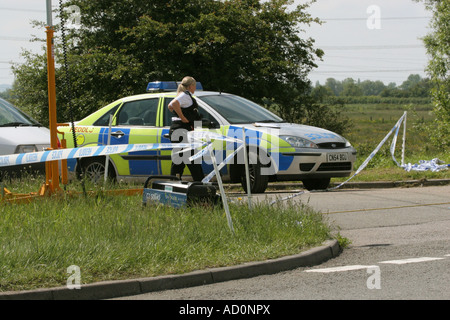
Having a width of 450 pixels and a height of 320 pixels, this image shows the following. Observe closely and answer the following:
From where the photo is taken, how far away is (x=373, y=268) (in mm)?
6344

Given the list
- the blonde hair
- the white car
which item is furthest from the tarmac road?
the white car

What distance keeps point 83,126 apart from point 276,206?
565 centimetres

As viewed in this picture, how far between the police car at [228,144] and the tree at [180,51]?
13.7 metres

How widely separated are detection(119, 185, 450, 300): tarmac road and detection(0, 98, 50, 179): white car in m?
4.55

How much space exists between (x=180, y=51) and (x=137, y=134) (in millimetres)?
16056

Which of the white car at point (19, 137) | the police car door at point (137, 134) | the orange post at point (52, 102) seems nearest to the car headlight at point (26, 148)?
the white car at point (19, 137)

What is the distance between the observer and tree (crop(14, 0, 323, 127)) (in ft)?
88.4

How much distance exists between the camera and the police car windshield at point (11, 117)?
12344 millimetres

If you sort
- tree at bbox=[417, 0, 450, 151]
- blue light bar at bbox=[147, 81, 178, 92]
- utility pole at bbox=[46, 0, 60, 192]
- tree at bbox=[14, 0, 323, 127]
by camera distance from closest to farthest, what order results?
utility pole at bbox=[46, 0, 60, 192]
blue light bar at bbox=[147, 81, 178, 92]
tree at bbox=[14, 0, 323, 127]
tree at bbox=[417, 0, 450, 151]

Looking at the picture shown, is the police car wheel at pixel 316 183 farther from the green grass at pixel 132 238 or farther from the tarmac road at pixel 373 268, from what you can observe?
the green grass at pixel 132 238

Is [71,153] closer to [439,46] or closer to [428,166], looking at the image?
[428,166]

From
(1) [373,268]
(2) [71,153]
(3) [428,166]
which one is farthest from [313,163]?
(3) [428,166]
